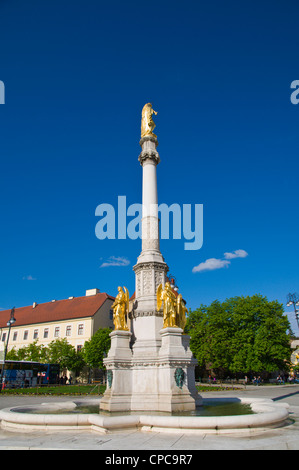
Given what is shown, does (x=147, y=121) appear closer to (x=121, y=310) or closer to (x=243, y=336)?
(x=121, y=310)

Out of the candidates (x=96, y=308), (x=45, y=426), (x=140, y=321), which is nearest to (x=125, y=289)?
(x=140, y=321)

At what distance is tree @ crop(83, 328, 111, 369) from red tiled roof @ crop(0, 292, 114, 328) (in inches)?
304

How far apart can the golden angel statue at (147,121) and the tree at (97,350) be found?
41602mm

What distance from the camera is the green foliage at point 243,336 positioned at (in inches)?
1711

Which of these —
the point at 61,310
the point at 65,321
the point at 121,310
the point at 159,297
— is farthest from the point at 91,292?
the point at 159,297

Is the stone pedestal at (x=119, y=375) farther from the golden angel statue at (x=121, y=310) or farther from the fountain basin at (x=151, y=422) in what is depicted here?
the fountain basin at (x=151, y=422)

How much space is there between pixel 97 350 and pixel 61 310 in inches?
740

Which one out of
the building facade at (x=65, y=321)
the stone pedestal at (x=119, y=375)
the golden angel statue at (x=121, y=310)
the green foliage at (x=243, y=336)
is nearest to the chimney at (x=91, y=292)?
the building facade at (x=65, y=321)

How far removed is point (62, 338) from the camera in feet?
205

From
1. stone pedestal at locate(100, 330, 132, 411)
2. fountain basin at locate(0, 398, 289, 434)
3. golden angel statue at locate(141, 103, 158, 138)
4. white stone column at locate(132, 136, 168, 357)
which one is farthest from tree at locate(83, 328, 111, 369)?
fountain basin at locate(0, 398, 289, 434)

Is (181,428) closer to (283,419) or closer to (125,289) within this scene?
(283,419)

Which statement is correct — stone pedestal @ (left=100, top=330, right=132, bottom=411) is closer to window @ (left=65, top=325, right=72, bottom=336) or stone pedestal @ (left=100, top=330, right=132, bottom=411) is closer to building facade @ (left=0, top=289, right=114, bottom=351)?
building facade @ (left=0, top=289, right=114, bottom=351)
